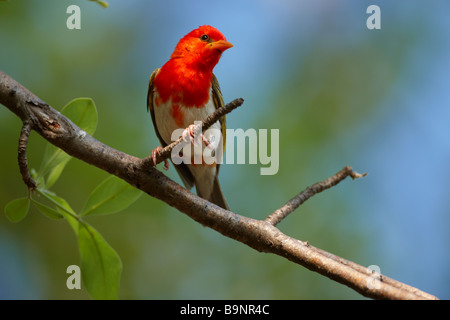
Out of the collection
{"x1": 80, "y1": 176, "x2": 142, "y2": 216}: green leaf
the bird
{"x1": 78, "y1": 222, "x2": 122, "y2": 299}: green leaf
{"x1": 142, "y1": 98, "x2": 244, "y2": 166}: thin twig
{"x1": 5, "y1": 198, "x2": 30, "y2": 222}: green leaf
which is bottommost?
{"x1": 78, "y1": 222, "x2": 122, "y2": 299}: green leaf

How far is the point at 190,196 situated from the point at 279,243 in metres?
0.51

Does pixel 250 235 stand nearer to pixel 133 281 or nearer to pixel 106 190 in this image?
pixel 106 190

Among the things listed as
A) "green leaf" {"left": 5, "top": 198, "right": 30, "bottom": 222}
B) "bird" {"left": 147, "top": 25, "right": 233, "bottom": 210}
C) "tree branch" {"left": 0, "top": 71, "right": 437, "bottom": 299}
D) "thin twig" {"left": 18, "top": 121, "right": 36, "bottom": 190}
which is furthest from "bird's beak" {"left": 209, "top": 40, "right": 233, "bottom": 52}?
"green leaf" {"left": 5, "top": 198, "right": 30, "bottom": 222}

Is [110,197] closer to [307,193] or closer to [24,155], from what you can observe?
[24,155]

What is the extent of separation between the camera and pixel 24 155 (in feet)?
6.80

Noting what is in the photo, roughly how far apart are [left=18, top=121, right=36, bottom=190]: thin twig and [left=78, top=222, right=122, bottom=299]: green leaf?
33cm

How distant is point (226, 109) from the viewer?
1.81m

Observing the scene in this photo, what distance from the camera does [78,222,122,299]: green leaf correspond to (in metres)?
2.31

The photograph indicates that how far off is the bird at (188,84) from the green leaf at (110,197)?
812 millimetres

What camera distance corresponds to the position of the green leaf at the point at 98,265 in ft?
7.59

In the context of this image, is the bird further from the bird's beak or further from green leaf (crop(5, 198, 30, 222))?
green leaf (crop(5, 198, 30, 222))

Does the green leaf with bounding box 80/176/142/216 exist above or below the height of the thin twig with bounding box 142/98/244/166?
below
